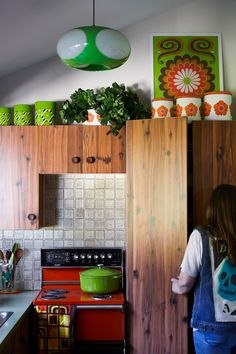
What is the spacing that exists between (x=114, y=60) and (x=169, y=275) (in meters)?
1.52

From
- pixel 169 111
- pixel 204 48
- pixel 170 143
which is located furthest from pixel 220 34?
pixel 170 143

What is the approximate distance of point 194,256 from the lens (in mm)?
3080

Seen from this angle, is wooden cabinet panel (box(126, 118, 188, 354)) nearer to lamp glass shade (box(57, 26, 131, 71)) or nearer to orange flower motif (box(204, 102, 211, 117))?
orange flower motif (box(204, 102, 211, 117))

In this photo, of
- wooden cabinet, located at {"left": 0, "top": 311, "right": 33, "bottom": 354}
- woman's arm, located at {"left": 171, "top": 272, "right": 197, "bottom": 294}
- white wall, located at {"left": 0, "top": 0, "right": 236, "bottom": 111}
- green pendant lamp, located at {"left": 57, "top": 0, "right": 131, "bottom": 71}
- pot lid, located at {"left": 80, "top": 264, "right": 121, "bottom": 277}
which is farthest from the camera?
white wall, located at {"left": 0, "top": 0, "right": 236, "bottom": 111}

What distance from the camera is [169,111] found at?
3723 mm

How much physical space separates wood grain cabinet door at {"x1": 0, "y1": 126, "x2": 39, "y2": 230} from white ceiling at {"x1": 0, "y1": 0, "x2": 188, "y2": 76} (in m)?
0.60

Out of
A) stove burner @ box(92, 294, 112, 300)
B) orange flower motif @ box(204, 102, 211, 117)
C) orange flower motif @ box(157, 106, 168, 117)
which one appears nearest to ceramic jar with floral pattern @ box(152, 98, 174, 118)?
orange flower motif @ box(157, 106, 168, 117)

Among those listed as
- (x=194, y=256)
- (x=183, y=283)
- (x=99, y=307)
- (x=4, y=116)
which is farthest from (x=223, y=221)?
(x=4, y=116)

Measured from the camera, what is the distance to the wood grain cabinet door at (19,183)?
3.79 meters

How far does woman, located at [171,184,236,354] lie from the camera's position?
3020 mm

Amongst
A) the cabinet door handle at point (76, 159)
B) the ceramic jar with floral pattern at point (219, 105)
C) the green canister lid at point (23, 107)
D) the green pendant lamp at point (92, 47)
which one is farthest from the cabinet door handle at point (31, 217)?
the green pendant lamp at point (92, 47)

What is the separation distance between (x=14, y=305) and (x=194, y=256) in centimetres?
125

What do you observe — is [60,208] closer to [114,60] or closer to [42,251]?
[42,251]

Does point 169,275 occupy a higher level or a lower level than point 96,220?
lower
